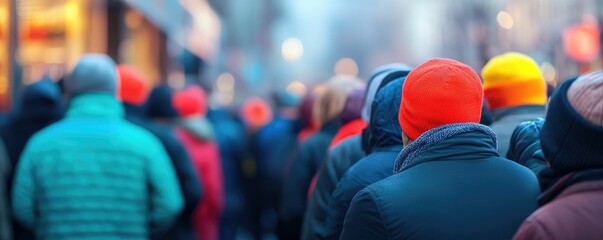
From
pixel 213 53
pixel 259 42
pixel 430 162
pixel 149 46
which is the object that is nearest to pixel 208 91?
pixel 149 46

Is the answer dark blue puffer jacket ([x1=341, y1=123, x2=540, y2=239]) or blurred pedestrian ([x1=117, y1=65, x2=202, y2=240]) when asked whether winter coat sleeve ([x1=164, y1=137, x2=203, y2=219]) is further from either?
dark blue puffer jacket ([x1=341, y1=123, x2=540, y2=239])

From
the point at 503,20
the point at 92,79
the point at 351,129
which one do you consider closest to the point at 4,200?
the point at 92,79

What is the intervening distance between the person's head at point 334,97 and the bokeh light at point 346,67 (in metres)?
85.9

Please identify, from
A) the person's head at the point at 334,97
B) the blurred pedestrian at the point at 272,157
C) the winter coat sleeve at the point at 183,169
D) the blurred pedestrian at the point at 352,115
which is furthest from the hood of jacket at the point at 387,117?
the blurred pedestrian at the point at 272,157

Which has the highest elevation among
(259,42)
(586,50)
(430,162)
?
(430,162)

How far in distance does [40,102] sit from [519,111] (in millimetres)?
3460

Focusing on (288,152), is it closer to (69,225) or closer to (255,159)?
(255,159)

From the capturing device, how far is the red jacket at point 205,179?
926cm

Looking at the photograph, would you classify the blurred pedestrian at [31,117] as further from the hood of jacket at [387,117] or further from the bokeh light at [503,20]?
the bokeh light at [503,20]

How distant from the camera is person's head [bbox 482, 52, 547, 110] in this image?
5.73 m

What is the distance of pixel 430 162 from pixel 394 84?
3.65ft

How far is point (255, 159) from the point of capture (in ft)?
45.2

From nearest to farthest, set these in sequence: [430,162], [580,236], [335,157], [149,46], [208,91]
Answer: [580,236], [430,162], [335,157], [208,91], [149,46]

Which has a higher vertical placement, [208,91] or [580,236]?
[580,236]
